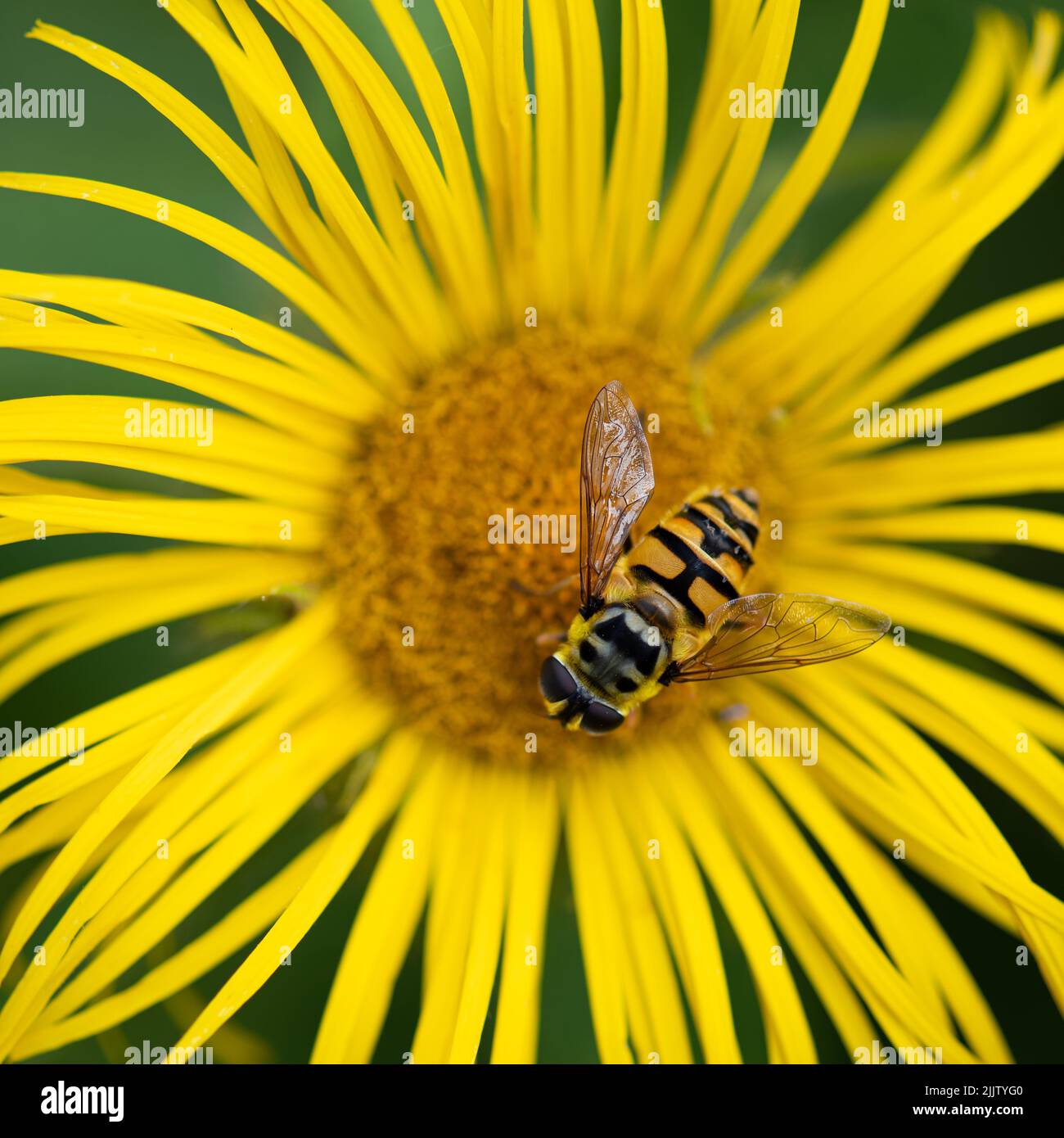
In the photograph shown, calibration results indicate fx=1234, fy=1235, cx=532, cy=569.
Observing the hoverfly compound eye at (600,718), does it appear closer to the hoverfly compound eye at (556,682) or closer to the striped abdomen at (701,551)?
the hoverfly compound eye at (556,682)

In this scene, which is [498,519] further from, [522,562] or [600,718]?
[600,718]

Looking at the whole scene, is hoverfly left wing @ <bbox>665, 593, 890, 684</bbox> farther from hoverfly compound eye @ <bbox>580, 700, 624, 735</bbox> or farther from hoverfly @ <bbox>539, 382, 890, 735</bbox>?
hoverfly compound eye @ <bbox>580, 700, 624, 735</bbox>

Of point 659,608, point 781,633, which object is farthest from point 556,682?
point 781,633

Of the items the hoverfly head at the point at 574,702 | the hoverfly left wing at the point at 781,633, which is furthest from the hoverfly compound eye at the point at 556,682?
the hoverfly left wing at the point at 781,633

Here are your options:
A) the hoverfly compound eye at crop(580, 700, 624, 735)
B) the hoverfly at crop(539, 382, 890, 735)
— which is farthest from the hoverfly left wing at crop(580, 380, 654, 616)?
the hoverfly compound eye at crop(580, 700, 624, 735)

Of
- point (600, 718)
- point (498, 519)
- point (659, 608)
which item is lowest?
point (600, 718)

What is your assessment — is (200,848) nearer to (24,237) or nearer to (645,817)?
(645,817)
